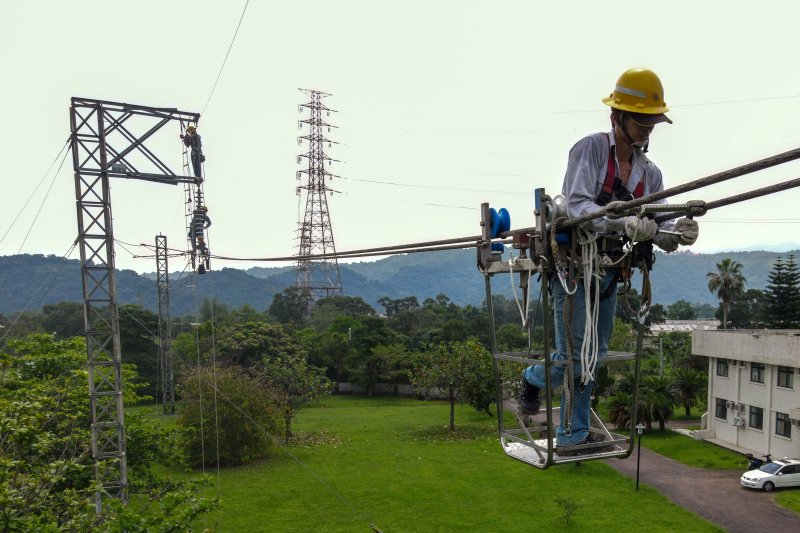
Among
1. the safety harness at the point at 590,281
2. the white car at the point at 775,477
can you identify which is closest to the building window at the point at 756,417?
the white car at the point at 775,477

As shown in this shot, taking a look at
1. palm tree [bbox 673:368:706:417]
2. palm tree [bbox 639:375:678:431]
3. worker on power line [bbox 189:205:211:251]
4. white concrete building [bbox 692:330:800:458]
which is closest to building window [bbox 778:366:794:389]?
white concrete building [bbox 692:330:800:458]

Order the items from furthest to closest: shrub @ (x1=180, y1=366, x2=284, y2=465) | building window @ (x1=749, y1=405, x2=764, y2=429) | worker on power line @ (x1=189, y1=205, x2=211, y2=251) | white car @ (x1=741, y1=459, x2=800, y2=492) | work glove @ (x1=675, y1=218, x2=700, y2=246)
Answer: building window @ (x1=749, y1=405, x2=764, y2=429), shrub @ (x1=180, y1=366, x2=284, y2=465), white car @ (x1=741, y1=459, x2=800, y2=492), worker on power line @ (x1=189, y1=205, x2=211, y2=251), work glove @ (x1=675, y1=218, x2=700, y2=246)

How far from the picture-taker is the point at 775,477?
61.5 feet

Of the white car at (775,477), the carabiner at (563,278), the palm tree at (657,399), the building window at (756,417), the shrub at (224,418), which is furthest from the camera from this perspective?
the palm tree at (657,399)

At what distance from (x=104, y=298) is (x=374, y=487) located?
37.9 feet

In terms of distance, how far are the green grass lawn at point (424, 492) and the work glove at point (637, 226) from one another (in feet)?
41.1

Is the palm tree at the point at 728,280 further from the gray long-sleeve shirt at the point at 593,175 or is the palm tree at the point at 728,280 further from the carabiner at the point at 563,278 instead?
the carabiner at the point at 563,278

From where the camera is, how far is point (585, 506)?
56.8 feet

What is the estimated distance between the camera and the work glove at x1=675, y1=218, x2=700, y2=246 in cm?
315

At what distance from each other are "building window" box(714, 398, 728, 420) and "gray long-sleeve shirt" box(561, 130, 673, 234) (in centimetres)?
2564

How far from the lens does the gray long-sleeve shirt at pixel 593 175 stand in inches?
135

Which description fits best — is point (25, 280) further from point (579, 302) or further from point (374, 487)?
point (579, 302)

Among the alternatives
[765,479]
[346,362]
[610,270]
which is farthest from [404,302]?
[610,270]

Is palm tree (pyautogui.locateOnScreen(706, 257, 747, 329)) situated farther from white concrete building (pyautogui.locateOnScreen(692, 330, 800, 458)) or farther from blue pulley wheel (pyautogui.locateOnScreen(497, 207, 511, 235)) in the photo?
blue pulley wheel (pyautogui.locateOnScreen(497, 207, 511, 235))
